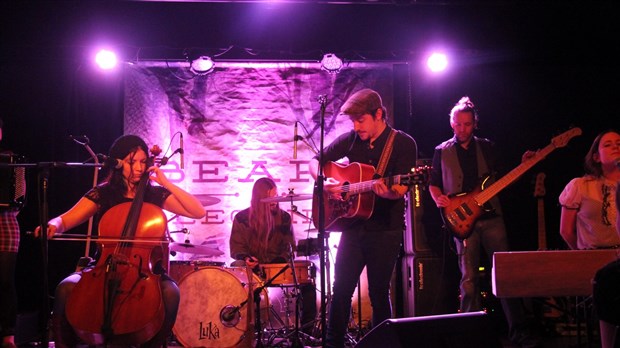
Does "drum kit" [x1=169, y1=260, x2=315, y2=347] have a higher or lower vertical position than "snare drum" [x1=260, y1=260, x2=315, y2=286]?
lower

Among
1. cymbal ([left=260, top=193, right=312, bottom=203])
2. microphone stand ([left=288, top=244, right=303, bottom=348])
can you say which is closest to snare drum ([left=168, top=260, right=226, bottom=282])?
microphone stand ([left=288, top=244, right=303, bottom=348])

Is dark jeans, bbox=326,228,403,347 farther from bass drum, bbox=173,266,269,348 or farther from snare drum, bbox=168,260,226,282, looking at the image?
snare drum, bbox=168,260,226,282

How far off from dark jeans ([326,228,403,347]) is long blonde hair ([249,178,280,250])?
249cm

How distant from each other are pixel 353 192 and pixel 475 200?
5.95ft

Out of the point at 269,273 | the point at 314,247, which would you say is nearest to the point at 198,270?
the point at 269,273

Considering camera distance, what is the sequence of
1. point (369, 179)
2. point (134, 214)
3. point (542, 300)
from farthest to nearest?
point (542, 300) < point (369, 179) < point (134, 214)

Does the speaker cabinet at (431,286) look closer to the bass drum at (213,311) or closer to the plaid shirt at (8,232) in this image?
the bass drum at (213,311)

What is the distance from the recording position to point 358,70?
798 centimetres

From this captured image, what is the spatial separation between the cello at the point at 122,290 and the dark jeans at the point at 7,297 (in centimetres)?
208

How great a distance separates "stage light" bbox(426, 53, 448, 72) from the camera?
7.61 m

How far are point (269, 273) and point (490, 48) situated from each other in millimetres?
4058

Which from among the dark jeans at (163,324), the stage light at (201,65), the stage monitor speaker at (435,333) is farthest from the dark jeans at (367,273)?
the stage light at (201,65)

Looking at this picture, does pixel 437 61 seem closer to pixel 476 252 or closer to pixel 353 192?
pixel 476 252

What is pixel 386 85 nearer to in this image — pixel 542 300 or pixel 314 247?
pixel 314 247
